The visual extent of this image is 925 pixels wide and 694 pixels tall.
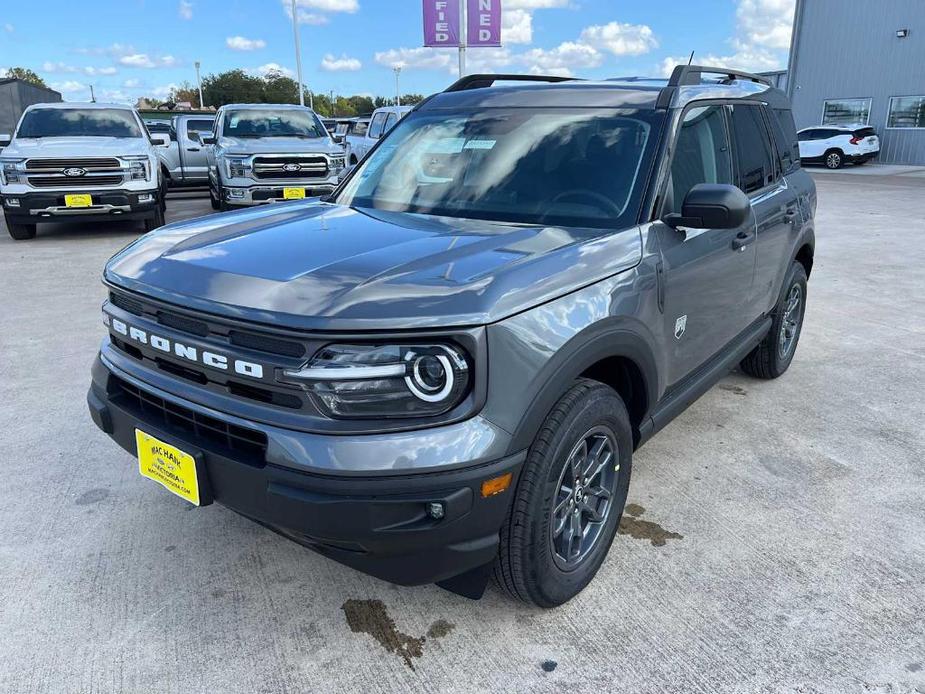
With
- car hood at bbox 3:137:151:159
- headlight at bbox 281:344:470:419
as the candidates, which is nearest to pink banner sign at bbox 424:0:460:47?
car hood at bbox 3:137:151:159

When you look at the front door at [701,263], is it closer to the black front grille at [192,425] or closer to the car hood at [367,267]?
the car hood at [367,267]

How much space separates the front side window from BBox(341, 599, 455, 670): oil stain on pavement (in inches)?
74.0

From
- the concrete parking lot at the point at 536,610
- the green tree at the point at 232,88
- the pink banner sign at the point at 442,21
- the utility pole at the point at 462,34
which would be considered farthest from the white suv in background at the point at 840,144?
the green tree at the point at 232,88

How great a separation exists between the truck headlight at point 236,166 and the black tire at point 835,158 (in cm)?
2218

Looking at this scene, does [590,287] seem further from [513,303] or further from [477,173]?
[477,173]

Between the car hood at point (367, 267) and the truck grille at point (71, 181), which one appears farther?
the truck grille at point (71, 181)

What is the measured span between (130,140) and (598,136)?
31.2ft

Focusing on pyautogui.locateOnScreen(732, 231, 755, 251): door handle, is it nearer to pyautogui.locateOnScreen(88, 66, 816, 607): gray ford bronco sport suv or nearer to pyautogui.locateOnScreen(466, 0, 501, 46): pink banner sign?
pyautogui.locateOnScreen(88, 66, 816, 607): gray ford bronco sport suv

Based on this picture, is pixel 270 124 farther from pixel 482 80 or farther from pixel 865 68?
pixel 865 68

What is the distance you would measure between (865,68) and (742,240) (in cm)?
2904

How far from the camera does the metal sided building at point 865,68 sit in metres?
25.5

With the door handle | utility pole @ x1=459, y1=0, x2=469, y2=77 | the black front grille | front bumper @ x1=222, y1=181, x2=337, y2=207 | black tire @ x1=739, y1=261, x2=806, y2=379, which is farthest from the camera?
utility pole @ x1=459, y1=0, x2=469, y2=77

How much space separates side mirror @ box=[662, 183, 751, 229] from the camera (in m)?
2.65

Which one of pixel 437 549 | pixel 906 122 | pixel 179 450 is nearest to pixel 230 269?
pixel 179 450
